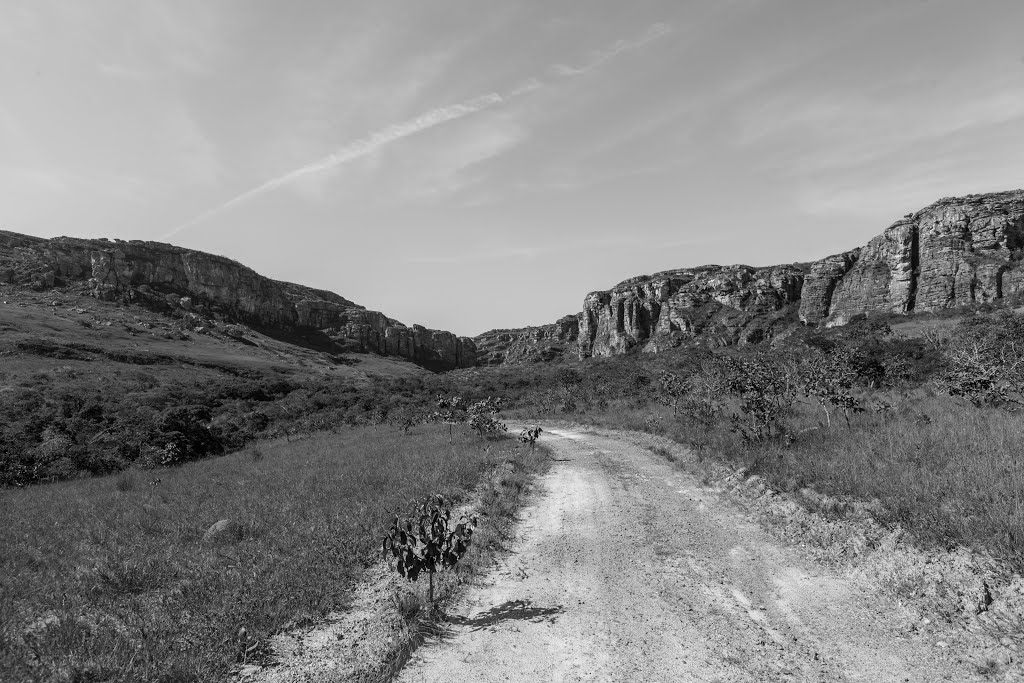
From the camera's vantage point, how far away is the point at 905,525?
24.1ft

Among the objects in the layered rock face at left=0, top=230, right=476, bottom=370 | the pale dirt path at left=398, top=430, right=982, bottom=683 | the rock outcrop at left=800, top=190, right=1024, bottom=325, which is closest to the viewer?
the pale dirt path at left=398, top=430, right=982, bottom=683

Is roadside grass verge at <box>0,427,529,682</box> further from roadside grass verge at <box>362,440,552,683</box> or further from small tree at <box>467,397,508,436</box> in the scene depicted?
small tree at <box>467,397,508,436</box>

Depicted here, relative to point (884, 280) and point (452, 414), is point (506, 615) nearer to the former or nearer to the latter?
point (452, 414)

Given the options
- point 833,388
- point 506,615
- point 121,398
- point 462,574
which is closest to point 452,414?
point 833,388

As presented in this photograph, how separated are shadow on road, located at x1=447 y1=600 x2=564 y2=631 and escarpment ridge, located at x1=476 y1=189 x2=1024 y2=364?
418 feet

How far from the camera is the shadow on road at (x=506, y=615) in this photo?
6.35 meters

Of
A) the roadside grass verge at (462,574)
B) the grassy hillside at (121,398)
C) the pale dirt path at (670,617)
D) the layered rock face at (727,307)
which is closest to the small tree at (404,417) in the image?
the grassy hillside at (121,398)

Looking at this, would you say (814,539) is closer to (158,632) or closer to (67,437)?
(158,632)

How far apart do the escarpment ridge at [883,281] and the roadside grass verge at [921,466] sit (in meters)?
116

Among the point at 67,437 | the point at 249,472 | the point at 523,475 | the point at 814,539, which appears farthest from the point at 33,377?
the point at 814,539

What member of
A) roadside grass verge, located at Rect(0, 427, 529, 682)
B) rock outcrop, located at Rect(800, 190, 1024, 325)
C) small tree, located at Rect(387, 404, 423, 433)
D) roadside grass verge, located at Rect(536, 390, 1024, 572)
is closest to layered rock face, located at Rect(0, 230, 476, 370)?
small tree, located at Rect(387, 404, 423, 433)

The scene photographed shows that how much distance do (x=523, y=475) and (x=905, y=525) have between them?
32.0ft

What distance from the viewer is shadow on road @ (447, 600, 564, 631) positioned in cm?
635

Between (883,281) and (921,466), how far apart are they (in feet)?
519
